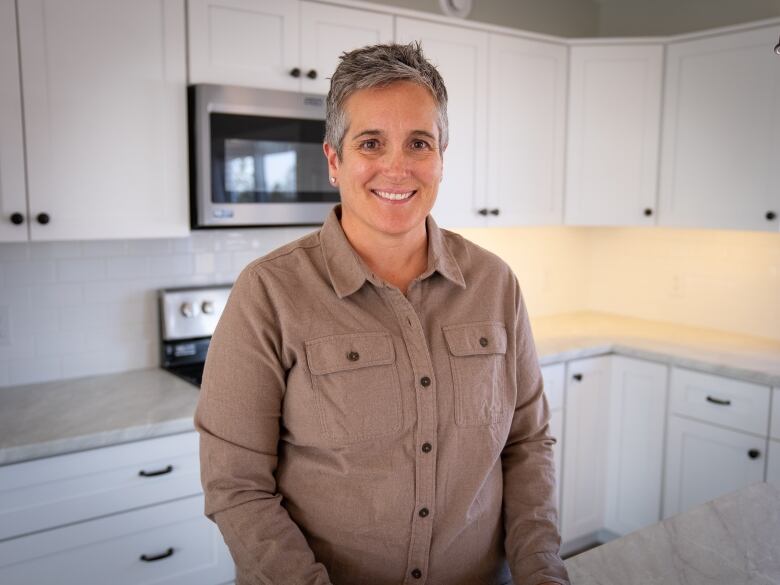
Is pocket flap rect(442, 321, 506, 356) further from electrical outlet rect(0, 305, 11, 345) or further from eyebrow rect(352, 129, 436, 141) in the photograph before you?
electrical outlet rect(0, 305, 11, 345)

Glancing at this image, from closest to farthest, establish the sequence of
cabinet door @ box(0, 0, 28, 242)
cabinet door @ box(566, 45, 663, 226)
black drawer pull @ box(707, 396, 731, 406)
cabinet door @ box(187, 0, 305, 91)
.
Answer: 1. cabinet door @ box(0, 0, 28, 242)
2. cabinet door @ box(187, 0, 305, 91)
3. black drawer pull @ box(707, 396, 731, 406)
4. cabinet door @ box(566, 45, 663, 226)

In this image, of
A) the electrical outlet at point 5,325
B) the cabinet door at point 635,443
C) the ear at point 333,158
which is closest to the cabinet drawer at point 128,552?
the electrical outlet at point 5,325

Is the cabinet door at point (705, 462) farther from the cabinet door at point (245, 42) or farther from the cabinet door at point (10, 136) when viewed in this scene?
the cabinet door at point (10, 136)

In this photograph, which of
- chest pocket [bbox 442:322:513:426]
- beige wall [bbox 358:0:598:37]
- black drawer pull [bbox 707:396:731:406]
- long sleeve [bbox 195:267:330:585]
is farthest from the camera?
beige wall [bbox 358:0:598:37]

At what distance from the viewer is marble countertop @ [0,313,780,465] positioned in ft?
6.60

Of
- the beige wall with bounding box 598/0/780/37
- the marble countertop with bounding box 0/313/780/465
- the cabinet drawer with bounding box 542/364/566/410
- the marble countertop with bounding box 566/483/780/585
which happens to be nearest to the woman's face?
the marble countertop with bounding box 566/483/780/585

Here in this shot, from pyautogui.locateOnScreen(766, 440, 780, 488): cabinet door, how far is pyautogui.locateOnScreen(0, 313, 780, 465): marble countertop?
8.8 inches

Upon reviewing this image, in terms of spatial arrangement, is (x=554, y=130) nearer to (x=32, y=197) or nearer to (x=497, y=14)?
(x=497, y=14)

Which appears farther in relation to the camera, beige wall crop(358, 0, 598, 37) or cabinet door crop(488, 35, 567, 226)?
beige wall crop(358, 0, 598, 37)

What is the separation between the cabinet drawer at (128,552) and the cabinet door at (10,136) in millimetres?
843

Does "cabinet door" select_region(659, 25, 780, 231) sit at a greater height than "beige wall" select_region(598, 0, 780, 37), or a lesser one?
lesser

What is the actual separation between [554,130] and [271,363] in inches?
99.4

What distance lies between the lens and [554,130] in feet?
11.1

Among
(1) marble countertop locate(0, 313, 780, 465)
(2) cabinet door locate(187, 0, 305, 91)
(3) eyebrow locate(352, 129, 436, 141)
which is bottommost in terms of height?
(1) marble countertop locate(0, 313, 780, 465)
